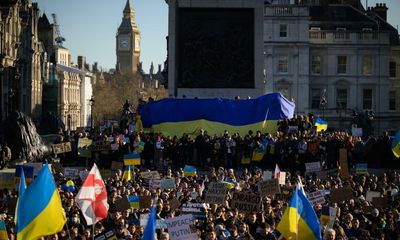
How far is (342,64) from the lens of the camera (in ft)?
281

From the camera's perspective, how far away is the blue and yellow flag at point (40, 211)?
17719 mm

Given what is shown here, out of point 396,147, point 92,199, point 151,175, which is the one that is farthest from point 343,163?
point 92,199

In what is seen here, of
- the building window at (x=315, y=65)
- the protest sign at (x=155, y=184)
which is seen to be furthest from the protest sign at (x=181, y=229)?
the building window at (x=315, y=65)

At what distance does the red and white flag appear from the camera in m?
19.8

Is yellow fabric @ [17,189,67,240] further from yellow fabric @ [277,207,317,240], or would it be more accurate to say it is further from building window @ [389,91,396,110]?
building window @ [389,91,396,110]

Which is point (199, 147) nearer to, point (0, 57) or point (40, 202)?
point (40, 202)

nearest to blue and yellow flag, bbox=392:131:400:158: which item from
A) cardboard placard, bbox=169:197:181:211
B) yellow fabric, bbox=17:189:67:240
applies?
cardboard placard, bbox=169:197:181:211

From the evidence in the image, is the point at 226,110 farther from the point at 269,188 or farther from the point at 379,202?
the point at 379,202

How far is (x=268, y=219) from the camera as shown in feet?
69.5

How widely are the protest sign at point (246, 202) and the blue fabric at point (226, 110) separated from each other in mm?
18039

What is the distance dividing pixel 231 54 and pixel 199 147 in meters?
7.43

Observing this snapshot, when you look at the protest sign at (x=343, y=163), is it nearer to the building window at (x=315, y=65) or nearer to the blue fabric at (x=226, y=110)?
the blue fabric at (x=226, y=110)

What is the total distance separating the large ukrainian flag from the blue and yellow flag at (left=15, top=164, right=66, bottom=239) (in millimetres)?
22138

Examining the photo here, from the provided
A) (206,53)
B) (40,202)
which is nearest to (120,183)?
(40,202)
